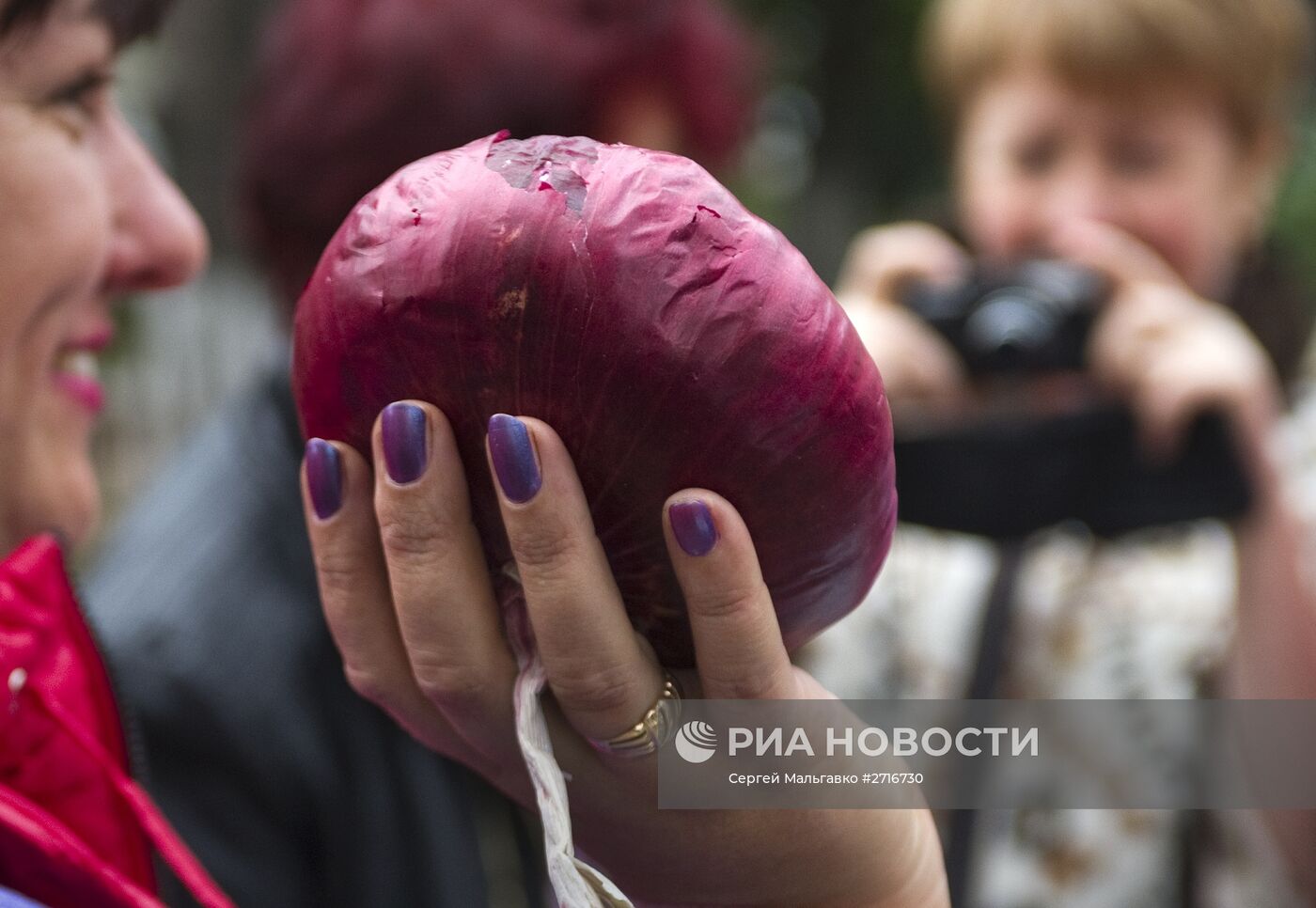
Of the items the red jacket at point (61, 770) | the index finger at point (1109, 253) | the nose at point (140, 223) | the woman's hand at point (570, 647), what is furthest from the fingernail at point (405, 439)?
the index finger at point (1109, 253)

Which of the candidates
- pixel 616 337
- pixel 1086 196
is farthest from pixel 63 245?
pixel 1086 196

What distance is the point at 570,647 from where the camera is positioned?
552 millimetres

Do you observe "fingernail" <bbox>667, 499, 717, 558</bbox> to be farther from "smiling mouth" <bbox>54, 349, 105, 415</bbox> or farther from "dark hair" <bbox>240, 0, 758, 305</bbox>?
"dark hair" <bbox>240, 0, 758, 305</bbox>

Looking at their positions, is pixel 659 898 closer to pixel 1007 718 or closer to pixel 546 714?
pixel 546 714

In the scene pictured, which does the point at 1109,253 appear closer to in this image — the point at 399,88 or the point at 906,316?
the point at 906,316

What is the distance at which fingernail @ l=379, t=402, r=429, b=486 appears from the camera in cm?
54

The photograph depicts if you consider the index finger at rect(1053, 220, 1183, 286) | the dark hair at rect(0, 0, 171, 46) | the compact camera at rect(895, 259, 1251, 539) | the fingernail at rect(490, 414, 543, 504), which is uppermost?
the dark hair at rect(0, 0, 171, 46)

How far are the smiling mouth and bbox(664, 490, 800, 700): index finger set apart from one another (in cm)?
46

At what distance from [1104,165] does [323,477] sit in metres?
1.19

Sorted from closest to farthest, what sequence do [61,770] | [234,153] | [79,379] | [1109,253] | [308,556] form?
[61,770] < [79,379] < [308,556] < [1109,253] < [234,153]

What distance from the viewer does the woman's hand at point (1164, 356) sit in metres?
1.27

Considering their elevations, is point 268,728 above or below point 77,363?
below

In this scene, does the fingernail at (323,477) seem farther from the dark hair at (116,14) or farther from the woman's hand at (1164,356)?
the woman's hand at (1164,356)

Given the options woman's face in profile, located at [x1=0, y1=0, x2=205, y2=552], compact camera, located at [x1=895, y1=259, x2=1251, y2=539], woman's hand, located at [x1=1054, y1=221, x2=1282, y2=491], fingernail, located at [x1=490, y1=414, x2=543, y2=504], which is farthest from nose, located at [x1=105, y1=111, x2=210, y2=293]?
woman's hand, located at [x1=1054, y1=221, x2=1282, y2=491]
